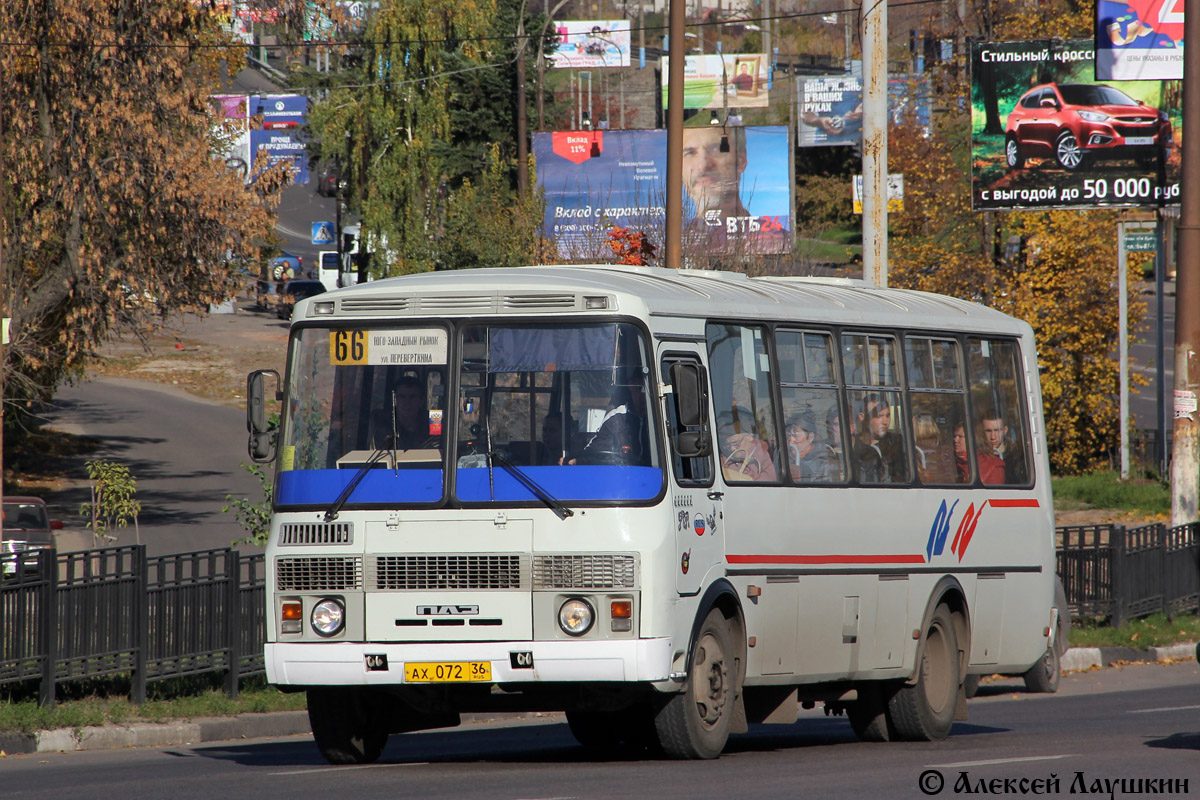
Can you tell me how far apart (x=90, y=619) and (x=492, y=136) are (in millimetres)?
58028

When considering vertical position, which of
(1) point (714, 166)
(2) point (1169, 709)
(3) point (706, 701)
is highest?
(1) point (714, 166)

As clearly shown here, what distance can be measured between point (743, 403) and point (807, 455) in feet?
2.42

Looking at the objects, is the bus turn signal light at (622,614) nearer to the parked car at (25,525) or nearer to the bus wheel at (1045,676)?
the bus wheel at (1045,676)

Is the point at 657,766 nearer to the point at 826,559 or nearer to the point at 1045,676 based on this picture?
the point at 826,559

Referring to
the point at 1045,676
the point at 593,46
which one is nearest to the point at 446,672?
the point at 1045,676

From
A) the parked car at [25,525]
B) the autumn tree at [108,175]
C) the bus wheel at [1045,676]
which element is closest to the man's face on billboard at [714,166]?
the autumn tree at [108,175]

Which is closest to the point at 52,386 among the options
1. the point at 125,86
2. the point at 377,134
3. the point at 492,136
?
the point at 125,86

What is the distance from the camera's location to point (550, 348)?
10.1 meters

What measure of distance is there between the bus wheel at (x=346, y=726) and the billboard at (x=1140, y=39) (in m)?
26.0

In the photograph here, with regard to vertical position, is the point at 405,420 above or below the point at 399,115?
below

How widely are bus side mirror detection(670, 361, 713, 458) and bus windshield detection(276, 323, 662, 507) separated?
7.1 inches

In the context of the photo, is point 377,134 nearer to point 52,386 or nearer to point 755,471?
point 52,386

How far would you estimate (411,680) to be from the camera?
990 centimetres

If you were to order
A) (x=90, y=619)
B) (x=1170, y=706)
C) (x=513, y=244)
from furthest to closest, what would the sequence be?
(x=513, y=244)
(x=1170, y=706)
(x=90, y=619)
